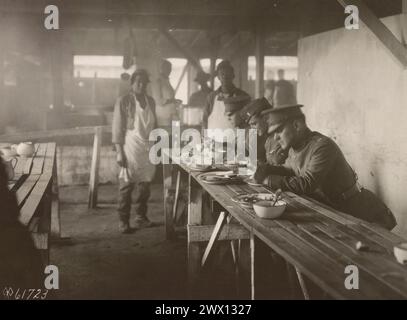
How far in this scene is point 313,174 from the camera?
12.3 ft

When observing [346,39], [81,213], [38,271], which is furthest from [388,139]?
[81,213]

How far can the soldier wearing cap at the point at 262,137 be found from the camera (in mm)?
5098

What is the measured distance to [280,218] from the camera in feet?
9.20

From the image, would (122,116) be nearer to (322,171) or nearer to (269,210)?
(322,171)

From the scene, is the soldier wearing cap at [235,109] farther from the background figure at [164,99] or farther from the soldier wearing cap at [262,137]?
the background figure at [164,99]

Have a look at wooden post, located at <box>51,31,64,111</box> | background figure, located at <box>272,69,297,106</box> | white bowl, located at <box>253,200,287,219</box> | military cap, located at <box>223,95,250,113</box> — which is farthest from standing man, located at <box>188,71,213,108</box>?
white bowl, located at <box>253,200,287,219</box>

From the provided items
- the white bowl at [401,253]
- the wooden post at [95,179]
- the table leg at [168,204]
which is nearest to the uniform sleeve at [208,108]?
the table leg at [168,204]

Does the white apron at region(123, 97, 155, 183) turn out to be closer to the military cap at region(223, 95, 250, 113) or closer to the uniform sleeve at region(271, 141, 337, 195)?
the military cap at region(223, 95, 250, 113)

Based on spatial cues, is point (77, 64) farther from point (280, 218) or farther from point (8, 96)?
point (280, 218)

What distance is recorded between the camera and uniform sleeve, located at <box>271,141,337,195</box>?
3648 millimetres

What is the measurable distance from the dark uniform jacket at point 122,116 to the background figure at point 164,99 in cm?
390

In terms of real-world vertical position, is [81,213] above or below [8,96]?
below

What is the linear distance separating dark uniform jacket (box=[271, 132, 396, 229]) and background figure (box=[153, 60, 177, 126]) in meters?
6.39
